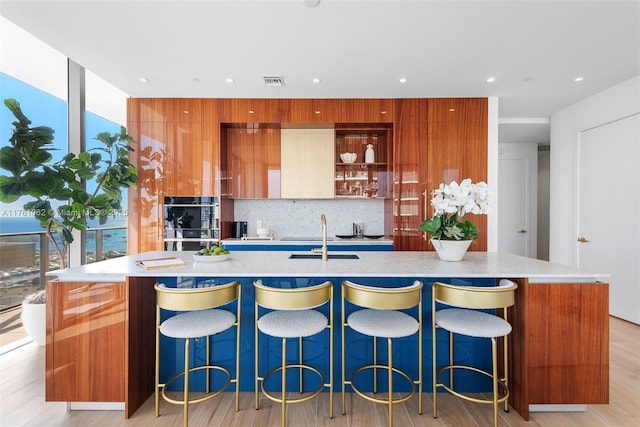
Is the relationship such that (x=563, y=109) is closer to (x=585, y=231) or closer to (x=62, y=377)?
(x=585, y=231)

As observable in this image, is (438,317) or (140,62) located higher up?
(140,62)

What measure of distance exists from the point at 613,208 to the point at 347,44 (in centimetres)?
377

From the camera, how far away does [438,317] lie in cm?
174

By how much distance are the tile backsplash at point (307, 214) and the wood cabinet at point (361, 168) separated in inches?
7.4

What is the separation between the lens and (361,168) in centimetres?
420

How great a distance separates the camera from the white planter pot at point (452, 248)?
1991 mm

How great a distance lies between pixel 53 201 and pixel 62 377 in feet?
5.87

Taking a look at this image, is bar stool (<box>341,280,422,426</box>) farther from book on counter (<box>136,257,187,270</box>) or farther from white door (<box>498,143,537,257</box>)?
white door (<box>498,143,537,257</box>)

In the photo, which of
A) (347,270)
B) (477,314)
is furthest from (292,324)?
(477,314)

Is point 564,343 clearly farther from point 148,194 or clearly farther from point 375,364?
point 148,194

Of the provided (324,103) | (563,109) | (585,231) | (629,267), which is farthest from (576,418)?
(563,109)

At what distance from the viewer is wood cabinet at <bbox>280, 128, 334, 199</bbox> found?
12.8ft

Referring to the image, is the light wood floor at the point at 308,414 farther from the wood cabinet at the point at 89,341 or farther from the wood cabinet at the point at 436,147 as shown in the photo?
the wood cabinet at the point at 436,147

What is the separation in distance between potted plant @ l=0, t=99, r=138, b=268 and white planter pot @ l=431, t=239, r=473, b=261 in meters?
3.23
